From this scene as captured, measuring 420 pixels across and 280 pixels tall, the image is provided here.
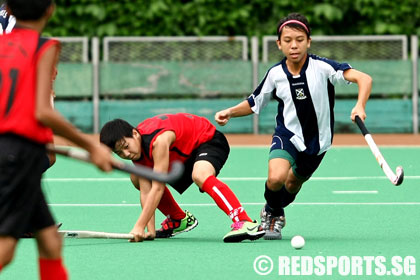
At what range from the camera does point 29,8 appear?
430 cm

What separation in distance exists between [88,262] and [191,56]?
11.4 m

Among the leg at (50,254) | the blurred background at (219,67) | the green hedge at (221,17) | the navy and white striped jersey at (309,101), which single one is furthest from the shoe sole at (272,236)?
the green hedge at (221,17)

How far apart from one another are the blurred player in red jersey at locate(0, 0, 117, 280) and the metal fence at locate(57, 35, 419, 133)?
12.8 metres

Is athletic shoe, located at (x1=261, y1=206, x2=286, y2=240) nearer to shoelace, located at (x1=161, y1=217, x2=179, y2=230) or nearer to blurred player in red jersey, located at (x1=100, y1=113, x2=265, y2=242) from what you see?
blurred player in red jersey, located at (x1=100, y1=113, x2=265, y2=242)

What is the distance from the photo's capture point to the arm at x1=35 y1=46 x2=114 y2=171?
4.15 metres

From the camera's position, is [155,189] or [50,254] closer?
[50,254]

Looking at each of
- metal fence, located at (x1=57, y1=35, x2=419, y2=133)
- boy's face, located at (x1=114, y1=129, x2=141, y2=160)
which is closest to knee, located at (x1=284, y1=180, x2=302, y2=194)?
boy's face, located at (x1=114, y1=129, x2=141, y2=160)

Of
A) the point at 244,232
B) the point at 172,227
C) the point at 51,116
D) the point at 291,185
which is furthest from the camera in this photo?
the point at 291,185

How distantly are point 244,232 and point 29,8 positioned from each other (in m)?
2.86

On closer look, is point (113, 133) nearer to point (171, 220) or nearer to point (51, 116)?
point (171, 220)

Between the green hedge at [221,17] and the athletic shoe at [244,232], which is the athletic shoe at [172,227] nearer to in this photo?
the athletic shoe at [244,232]

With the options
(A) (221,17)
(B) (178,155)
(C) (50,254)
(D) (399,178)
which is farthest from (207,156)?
(A) (221,17)

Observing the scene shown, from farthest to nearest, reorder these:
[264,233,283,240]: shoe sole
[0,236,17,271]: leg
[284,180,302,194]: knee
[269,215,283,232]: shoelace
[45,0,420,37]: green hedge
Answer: [45,0,420,37]: green hedge
[284,180,302,194]: knee
[269,215,283,232]: shoelace
[264,233,283,240]: shoe sole
[0,236,17,271]: leg

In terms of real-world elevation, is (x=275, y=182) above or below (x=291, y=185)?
above
